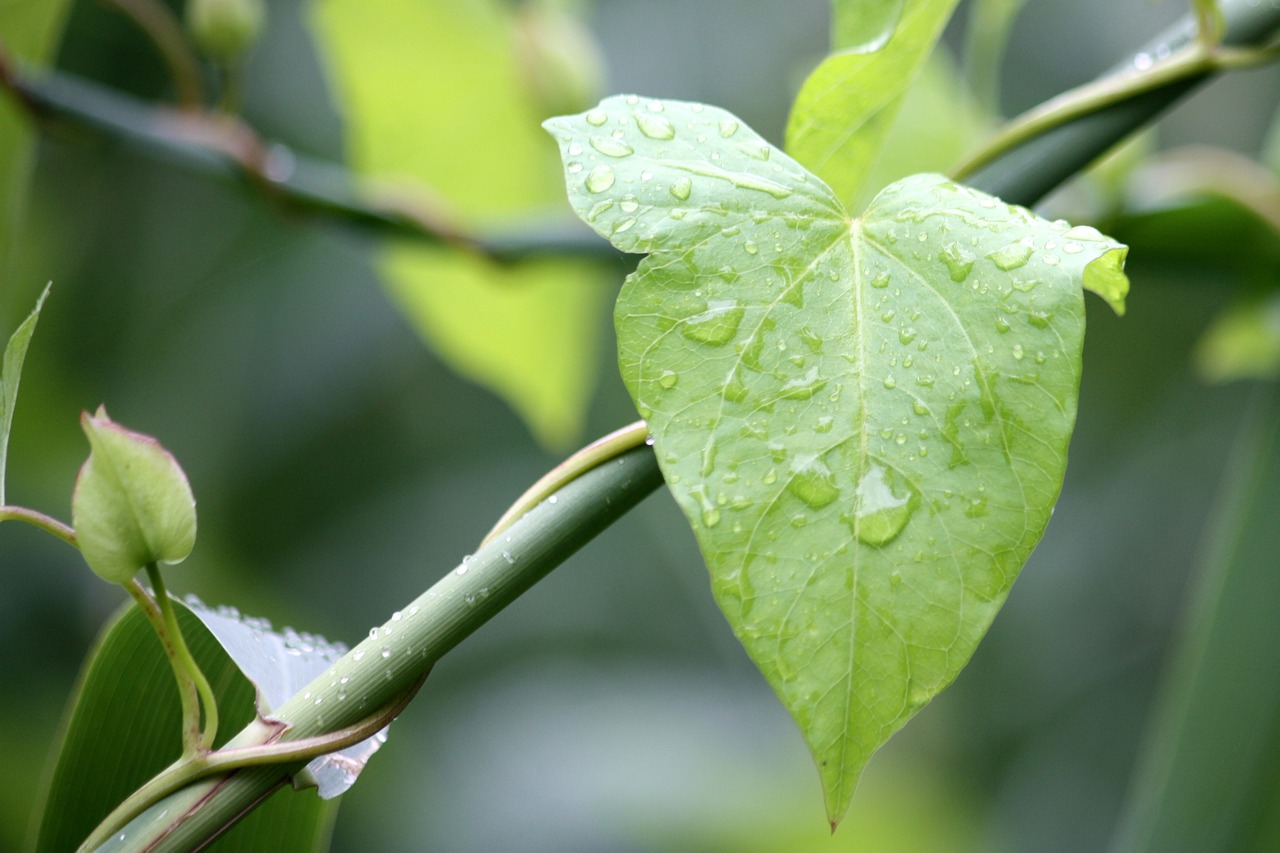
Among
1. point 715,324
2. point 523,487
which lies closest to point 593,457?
point 715,324

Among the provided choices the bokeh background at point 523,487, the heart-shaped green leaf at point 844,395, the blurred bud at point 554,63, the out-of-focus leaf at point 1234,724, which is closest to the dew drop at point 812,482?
the heart-shaped green leaf at point 844,395

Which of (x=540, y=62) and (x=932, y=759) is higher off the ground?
(x=540, y=62)

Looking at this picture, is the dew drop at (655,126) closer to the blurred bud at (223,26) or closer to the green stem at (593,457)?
the green stem at (593,457)

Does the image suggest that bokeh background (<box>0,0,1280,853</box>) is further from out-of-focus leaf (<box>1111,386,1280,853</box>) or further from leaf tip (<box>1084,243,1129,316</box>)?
leaf tip (<box>1084,243,1129,316</box>)

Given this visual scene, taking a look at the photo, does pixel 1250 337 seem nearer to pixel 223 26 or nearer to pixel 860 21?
pixel 860 21

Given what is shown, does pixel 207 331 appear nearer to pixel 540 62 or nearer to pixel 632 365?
pixel 540 62

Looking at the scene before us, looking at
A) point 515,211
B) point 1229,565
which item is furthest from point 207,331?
point 1229,565
